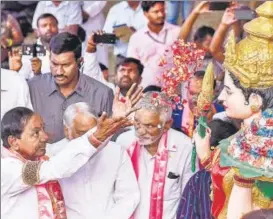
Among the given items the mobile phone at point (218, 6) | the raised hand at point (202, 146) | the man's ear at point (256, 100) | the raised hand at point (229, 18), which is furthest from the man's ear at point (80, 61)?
the mobile phone at point (218, 6)

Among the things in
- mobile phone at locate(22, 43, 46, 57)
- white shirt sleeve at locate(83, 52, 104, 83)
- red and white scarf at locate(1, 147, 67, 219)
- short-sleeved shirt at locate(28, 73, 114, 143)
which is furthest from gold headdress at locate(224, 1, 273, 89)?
mobile phone at locate(22, 43, 46, 57)

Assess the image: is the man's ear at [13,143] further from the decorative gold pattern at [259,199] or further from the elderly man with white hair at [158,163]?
the decorative gold pattern at [259,199]

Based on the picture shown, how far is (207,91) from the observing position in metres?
4.53

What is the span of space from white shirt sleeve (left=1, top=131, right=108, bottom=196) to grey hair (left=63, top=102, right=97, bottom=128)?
0.96ft

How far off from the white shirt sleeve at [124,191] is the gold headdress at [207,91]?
64 centimetres

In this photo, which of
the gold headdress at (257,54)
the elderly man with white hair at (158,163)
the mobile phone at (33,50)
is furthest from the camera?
the mobile phone at (33,50)

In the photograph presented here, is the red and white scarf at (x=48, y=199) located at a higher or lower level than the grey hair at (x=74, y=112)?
lower

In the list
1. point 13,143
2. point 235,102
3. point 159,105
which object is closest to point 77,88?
point 159,105

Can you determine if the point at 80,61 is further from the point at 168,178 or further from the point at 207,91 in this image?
the point at 207,91

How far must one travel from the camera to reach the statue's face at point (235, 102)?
4.24 m

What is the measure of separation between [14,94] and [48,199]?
85 centimetres

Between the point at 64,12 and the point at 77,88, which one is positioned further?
the point at 64,12

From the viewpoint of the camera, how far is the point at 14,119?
4.79 meters

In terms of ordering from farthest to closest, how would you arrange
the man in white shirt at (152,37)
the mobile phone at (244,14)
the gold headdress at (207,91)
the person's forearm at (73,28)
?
1. the person's forearm at (73,28)
2. the man in white shirt at (152,37)
3. the mobile phone at (244,14)
4. the gold headdress at (207,91)
